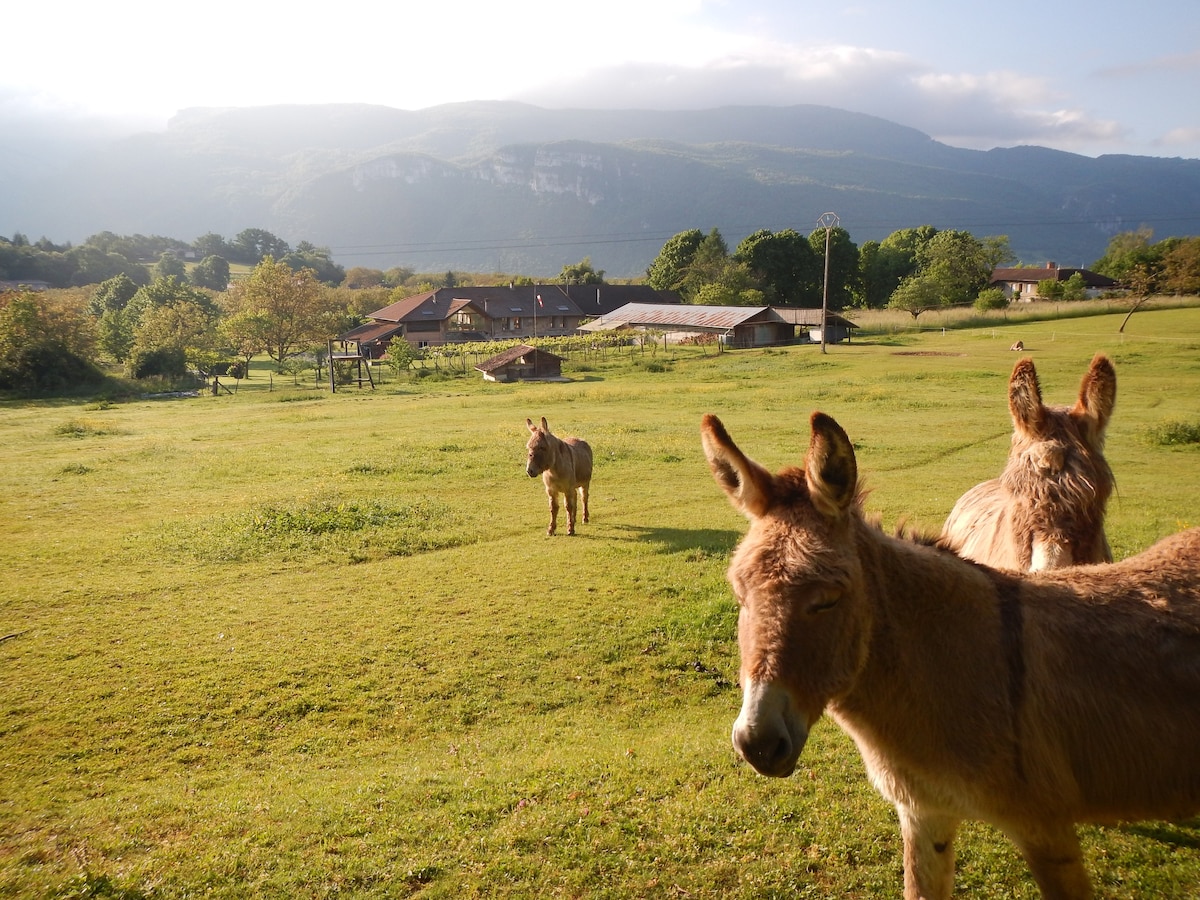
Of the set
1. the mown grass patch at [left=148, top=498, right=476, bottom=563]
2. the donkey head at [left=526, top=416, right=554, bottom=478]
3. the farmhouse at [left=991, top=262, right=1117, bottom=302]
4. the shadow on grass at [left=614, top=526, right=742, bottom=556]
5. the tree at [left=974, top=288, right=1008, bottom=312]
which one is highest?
the farmhouse at [left=991, top=262, right=1117, bottom=302]

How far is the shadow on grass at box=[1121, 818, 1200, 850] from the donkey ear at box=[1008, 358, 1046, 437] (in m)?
3.03

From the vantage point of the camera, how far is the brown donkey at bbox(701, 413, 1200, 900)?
300 cm

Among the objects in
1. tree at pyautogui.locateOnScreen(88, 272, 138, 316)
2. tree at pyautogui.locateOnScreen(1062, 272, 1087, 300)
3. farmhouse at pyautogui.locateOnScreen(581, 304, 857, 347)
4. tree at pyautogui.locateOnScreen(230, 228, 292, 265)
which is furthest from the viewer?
tree at pyautogui.locateOnScreen(230, 228, 292, 265)

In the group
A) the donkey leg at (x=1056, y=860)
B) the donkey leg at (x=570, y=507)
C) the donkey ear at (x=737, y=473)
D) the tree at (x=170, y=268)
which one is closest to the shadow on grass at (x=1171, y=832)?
the donkey leg at (x=1056, y=860)

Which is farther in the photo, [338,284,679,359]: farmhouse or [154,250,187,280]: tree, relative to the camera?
[154,250,187,280]: tree

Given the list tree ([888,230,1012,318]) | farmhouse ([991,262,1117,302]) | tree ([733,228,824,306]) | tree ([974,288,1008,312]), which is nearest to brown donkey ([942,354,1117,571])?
tree ([974,288,1008,312])

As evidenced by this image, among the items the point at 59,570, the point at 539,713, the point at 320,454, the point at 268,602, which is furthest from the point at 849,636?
the point at 320,454

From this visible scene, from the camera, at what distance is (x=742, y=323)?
64.9 metres

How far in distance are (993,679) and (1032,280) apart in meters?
113

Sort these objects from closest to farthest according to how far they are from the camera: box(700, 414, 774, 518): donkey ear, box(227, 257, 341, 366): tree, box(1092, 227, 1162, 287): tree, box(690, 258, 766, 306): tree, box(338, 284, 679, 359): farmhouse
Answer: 1. box(700, 414, 774, 518): donkey ear
2. box(227, 257, 341, 366): tree
3. box(1092, 227, 1162, 287): tree
4. box(338, 284, 679, 359): farmhouse
5. box(690, 258, 766, 306): tree

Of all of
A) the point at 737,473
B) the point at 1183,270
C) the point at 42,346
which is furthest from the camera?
the point at 1183,270

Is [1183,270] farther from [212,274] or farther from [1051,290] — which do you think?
[212,274]

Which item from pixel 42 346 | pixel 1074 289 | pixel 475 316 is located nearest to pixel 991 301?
pixel 1074 289

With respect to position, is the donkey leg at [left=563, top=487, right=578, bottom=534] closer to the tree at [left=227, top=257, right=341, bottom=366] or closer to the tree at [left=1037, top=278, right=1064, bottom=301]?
the tree at [left=227, top=257, right=341, bottom=366]
